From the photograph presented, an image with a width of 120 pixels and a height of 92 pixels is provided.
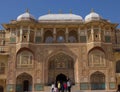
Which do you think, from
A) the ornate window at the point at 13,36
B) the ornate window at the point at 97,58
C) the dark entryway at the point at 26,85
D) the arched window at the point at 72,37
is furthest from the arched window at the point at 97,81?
the ornate window at the point at 13,36

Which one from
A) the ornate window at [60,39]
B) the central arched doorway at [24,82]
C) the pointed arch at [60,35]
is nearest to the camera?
the central arched doorway at [24,82]

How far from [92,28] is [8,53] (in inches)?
486

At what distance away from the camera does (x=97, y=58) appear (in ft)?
108

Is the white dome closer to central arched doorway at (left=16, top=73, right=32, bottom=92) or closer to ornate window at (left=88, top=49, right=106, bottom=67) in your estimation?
ornate window at (left=88, top=49, right=106, bottom=67)

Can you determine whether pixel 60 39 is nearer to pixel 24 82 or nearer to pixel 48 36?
pixel 48 36

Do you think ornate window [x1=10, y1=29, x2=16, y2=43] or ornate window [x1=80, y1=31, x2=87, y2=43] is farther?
ornate window [x1=80, y1=31, x2=87, y2=43]

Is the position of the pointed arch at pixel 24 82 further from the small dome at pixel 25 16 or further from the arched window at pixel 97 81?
the arched window at pixel 97 81

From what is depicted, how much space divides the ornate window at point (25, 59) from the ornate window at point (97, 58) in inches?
326

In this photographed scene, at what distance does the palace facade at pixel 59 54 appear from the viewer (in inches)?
1270

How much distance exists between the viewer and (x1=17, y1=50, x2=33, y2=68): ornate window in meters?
32.5

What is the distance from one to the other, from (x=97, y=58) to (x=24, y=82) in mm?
10769

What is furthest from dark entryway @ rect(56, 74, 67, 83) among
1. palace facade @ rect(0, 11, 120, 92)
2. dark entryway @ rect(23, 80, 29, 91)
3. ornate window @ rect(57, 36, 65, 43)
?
ornate window @ rect(57, 36, 65, 43)

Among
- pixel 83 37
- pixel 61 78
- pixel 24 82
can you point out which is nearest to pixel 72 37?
pixel 83 37

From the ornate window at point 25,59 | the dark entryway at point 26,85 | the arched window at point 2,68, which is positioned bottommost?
the dark entryway at point 26,85
